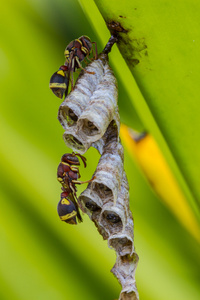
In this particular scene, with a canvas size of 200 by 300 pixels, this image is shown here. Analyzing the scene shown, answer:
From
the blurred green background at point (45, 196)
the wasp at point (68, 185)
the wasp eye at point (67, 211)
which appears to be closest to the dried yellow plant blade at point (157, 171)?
the blurred green background at point (45, 196)

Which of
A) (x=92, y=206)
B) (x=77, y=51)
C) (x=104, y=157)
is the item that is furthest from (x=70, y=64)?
(x=92, y=206)

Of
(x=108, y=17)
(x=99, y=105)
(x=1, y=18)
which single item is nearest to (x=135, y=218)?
(x=99, y=105)

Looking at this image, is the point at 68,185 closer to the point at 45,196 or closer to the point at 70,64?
the point at 45,196

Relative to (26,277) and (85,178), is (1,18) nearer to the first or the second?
(85,178)

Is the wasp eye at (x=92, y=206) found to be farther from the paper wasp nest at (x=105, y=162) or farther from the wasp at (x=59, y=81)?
the wasp at (x=59, y=81)

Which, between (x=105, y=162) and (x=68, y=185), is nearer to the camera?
(x=105, y=162)

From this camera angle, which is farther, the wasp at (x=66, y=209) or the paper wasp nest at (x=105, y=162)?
the wasp at (x=66, y=209)
